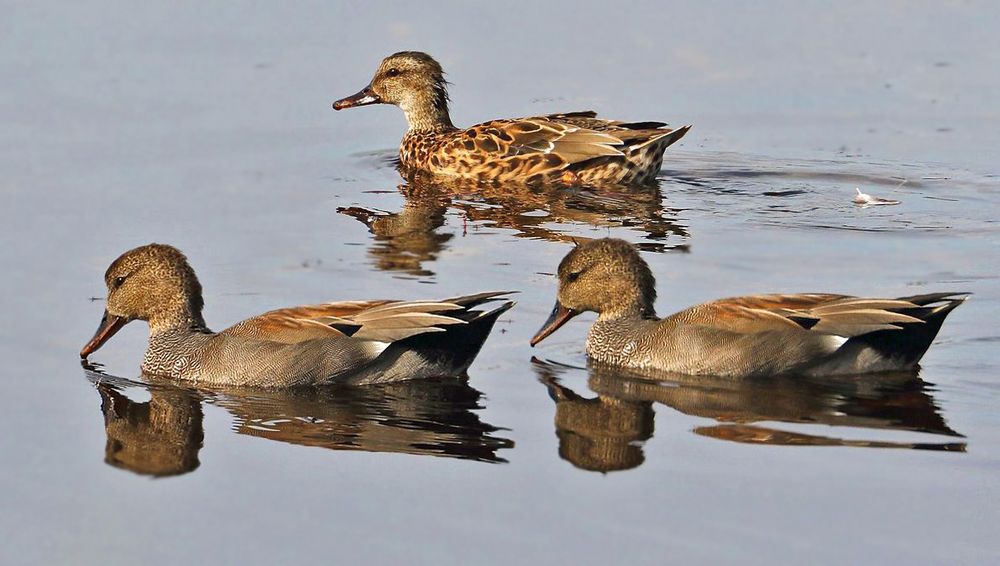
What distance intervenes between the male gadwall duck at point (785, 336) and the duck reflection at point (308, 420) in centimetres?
114

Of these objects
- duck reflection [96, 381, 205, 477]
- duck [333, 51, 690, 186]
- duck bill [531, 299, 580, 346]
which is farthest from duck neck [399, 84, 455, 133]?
duck reflection [96, 381, 205, 477]

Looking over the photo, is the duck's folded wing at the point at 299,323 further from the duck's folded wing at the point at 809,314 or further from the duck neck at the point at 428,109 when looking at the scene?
the duck neck at the point at 428,109

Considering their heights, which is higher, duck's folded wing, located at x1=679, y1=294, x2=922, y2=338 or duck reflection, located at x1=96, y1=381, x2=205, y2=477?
duck's folded wing, located at x1=679, y1=294, x2=922, y2=338

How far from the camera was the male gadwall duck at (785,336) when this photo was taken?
9.96 m

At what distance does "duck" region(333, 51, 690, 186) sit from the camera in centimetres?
1491

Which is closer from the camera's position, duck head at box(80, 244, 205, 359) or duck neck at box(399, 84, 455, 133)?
duck head at box(80, 244, 205, 359)

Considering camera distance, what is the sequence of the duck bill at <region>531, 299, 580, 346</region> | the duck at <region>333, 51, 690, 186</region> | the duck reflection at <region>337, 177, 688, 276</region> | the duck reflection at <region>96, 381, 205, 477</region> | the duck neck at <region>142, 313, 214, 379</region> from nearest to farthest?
the duck reflection at <region>96, 381, 205, 477</region> < the duck neck at <region>142, 313, 214, 379</region> < the duck bill at <region>531, 299, 580, 346</region> < the duck reflection at <region>337, 177, 688, 276</region> < the duck at <region>333, 51, 690, 186</region>

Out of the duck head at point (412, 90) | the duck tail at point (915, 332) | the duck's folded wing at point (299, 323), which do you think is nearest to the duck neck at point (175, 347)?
the duck's folded wing at point (299, 323)

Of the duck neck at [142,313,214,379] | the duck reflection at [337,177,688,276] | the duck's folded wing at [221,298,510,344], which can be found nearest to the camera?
the duck's folded wing at [221,298,510,344]

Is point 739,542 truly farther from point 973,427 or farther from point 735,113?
point 735,113

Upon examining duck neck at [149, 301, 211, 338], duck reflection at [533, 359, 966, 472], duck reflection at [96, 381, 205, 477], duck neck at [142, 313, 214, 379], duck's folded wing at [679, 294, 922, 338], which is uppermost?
duck's folded wing at [679, 294, 922, 338]

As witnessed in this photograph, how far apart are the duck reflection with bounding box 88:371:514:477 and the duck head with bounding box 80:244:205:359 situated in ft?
1.33

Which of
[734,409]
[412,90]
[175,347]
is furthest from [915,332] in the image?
[412,90]

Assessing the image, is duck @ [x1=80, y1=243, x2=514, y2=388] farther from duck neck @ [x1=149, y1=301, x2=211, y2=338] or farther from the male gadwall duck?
the male gadwall duck
